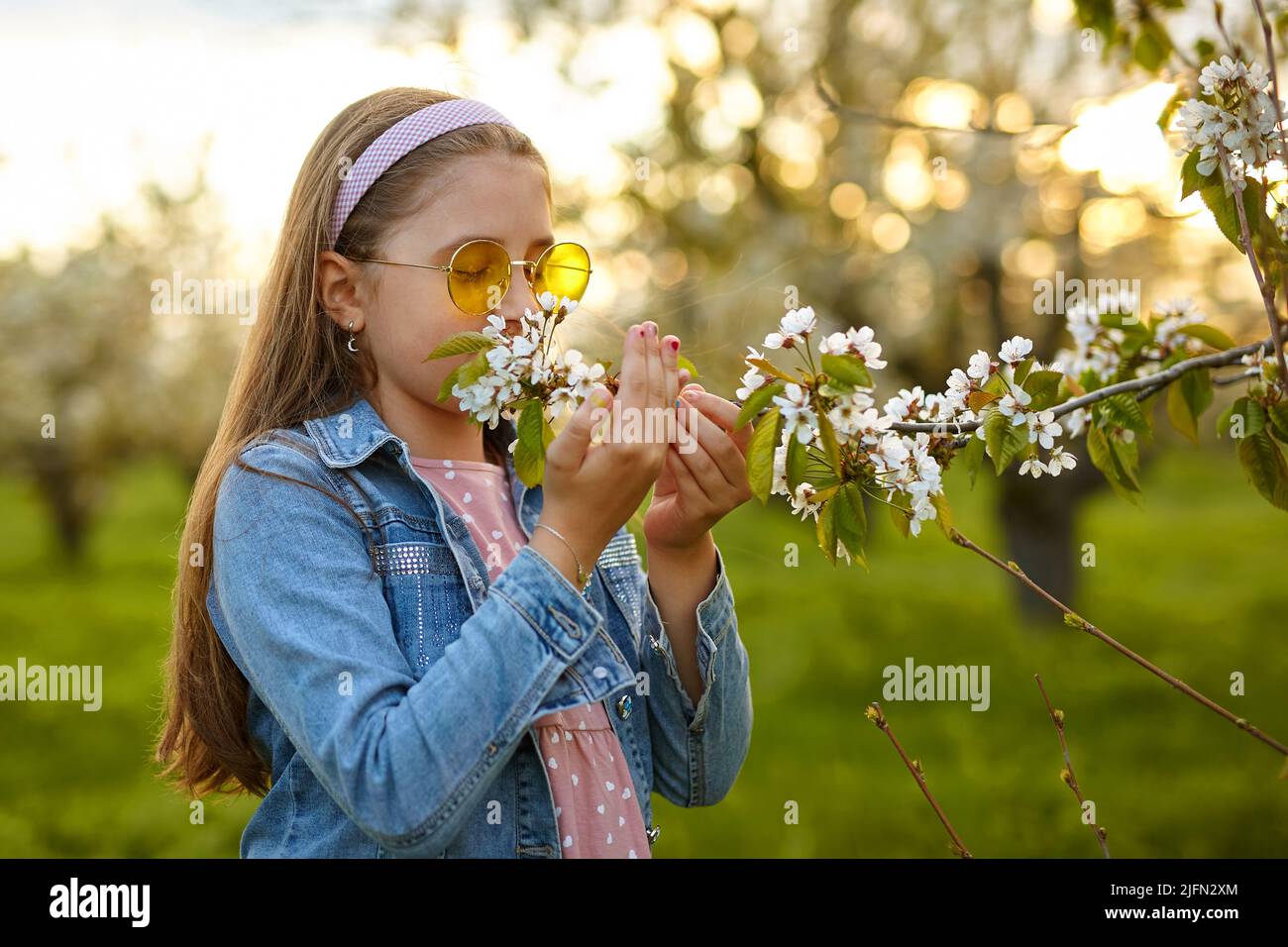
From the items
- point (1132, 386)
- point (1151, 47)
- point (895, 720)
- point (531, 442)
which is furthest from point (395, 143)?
point (895, 720)

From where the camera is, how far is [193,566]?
2.05 meters

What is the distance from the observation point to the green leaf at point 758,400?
1.67 metres

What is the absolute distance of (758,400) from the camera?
1670mm

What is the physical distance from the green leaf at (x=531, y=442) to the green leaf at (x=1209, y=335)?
117cm

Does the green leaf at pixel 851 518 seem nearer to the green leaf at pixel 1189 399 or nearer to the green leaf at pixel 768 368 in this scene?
the green leaf at pixel 768 368

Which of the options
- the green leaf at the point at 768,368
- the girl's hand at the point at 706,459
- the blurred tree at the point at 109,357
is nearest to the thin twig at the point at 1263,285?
the green leaf at the point at 768,368

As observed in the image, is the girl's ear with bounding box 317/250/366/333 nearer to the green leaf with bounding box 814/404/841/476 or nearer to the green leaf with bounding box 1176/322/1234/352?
the green leaf with bounding box 814/404/841/476

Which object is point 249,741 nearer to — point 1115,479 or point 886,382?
point 1115,479

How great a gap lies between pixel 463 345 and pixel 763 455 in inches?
19.9

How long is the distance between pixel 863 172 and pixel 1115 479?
7.09m

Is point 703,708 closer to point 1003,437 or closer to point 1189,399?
point 1003,437

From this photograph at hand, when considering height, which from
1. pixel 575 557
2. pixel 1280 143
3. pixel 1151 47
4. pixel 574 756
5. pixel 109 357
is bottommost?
pixel 574 756
